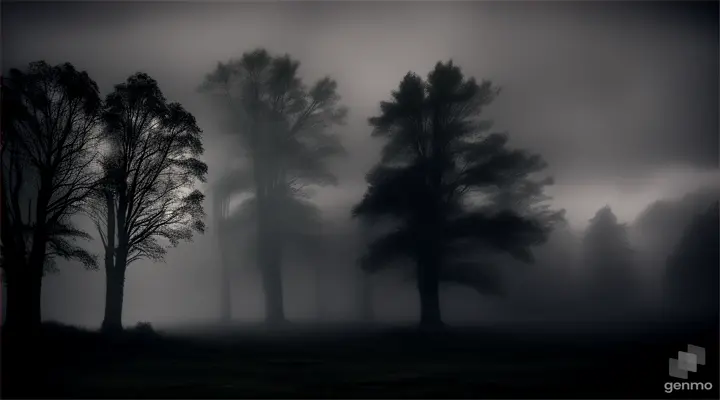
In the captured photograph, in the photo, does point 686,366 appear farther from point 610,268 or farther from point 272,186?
point 272,186

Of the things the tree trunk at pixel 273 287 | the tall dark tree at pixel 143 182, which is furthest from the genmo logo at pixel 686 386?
Result: the tall dark tree at pixel 143 182

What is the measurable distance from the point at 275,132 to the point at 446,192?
3718 mm

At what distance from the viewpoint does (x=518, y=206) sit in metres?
12.1

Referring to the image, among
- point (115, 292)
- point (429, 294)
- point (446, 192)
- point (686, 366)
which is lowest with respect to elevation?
point (686, 366)

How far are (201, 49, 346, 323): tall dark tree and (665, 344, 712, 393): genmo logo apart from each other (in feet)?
23.0

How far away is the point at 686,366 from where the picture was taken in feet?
35.6

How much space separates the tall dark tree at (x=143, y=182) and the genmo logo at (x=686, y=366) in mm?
8874

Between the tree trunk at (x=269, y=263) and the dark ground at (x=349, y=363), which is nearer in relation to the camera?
the dark ground at (x=349, y=363)

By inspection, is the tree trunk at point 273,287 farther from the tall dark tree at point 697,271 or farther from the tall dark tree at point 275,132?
the tall dark tree at point 697,271

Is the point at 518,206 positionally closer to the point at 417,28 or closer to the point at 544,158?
the point at 544,158

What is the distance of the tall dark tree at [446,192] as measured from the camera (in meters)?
12.1

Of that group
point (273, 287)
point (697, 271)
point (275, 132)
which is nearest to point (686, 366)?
point (697, 271)

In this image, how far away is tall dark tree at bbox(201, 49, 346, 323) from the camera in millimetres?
12234

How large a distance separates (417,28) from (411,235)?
4097 mm
